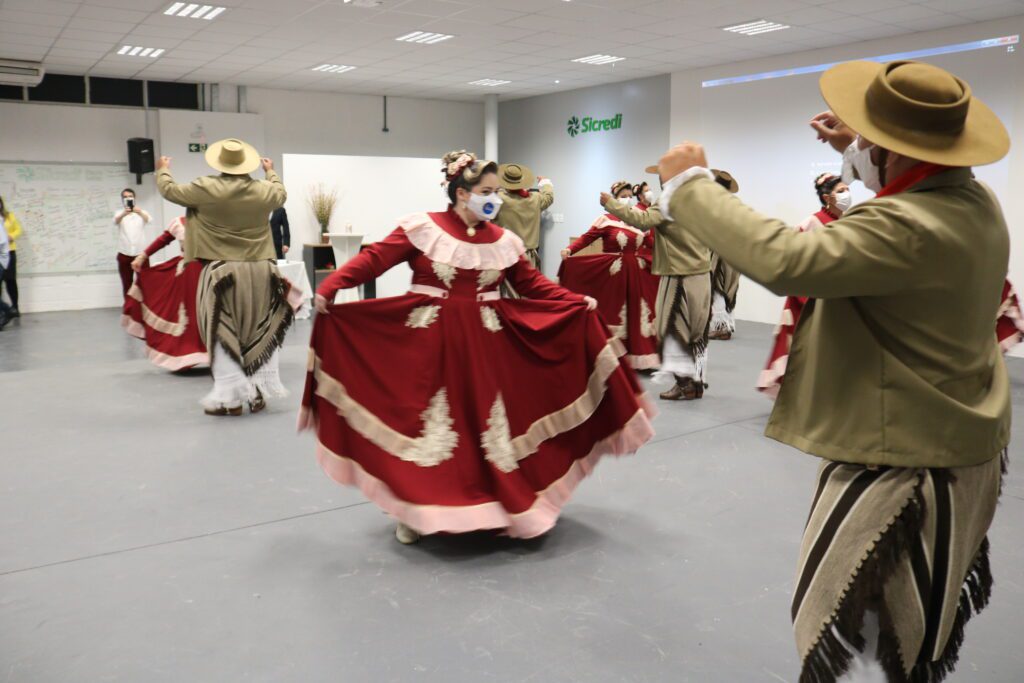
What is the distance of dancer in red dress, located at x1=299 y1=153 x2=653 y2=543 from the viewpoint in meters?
3.04

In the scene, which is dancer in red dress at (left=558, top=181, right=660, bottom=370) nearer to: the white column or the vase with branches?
the vase with branches

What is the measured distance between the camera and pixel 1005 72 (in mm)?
7844

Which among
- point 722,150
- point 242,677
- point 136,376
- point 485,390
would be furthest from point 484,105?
point 242,677

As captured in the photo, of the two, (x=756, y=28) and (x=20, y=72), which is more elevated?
(x=756, y=28)

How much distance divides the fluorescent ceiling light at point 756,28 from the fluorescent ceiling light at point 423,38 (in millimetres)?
2863

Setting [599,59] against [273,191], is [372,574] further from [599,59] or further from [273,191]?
[599,59]

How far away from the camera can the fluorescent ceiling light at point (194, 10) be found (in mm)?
7572

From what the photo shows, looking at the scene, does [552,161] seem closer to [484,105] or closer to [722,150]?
[484,105]

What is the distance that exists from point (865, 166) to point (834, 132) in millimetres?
132

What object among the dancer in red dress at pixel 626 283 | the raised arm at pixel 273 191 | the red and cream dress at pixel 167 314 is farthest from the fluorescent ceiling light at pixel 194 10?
the dancer in red dress at pixel 626 283

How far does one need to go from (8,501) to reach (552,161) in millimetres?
11109

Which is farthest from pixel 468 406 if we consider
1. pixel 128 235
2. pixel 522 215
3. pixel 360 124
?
pixel 360 124

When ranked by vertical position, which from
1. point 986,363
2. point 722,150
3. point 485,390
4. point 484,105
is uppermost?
point 484,105

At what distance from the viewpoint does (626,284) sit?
6.50 m
